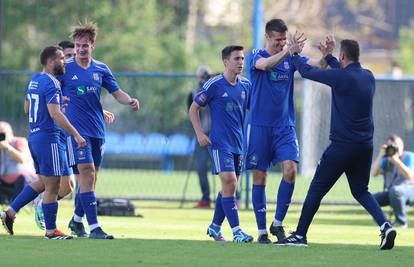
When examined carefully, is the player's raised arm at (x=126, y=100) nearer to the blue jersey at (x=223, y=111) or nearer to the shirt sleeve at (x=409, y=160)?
the blue jersey at (x=223, y=111)

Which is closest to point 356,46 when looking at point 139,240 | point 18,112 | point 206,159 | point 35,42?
point 139,240

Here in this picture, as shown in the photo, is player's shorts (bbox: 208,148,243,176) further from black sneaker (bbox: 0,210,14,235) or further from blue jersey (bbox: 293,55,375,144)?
black sneaker (bbox: 0,210,14,235)

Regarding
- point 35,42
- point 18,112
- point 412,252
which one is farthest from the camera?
point 35,42

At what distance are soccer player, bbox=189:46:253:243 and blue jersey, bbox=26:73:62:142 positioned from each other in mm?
1507

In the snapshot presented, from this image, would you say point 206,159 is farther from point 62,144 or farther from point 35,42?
point 35,42

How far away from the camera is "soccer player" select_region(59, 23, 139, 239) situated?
13.2 metres

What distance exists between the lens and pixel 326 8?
175ft

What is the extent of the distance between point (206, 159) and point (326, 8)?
108ft

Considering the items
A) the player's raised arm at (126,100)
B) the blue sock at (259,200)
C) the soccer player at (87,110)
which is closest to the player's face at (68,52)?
the soccer player at (87,110)

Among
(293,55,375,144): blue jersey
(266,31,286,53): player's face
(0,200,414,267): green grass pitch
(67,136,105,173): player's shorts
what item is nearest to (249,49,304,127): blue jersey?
(266,31,286,53): player's face

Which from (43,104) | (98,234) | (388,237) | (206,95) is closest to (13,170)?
(98,234)

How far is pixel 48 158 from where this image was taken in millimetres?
13039

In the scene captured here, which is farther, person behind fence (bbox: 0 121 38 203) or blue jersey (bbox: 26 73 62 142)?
person behind fence (bbox: 0 121 38 203)

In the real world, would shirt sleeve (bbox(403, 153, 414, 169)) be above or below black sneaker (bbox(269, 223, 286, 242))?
above
